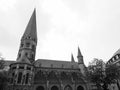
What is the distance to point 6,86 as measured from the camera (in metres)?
31.9

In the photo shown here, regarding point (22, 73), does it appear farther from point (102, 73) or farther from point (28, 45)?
point (102, 73)

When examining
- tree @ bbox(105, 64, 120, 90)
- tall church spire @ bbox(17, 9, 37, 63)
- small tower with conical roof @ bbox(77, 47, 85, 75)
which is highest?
tall church spire @ bbox(17, 9, 37, 63)

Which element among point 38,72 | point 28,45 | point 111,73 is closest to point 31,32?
point 28,45

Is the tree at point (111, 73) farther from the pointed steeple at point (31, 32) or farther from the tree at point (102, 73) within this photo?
the pointed steeple at point (31, 32)

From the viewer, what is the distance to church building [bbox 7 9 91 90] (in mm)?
33281

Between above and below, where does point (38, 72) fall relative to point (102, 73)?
above

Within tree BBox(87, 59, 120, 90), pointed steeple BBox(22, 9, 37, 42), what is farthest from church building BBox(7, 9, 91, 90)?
tree BBox(87, 59, 120, 90)

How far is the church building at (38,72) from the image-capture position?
3328 cm

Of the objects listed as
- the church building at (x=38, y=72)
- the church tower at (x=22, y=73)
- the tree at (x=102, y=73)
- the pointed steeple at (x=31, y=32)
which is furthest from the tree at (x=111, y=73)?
the pointed steeple at (x=31, y=32)

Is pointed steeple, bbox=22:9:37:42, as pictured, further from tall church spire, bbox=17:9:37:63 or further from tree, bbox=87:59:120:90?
tree, bbox=87:59:120:90

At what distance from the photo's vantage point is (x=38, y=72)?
131 ft

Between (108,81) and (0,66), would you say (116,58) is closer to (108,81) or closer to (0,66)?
(108,81)

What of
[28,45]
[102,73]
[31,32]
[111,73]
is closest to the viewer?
[111,73]

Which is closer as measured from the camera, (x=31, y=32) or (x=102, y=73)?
(x=102, y=73)
